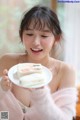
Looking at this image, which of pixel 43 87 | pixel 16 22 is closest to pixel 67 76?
pixel 43 87

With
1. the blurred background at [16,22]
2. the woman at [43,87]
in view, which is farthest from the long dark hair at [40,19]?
the blurred background at [16,22]

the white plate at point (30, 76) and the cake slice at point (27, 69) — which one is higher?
the cake slice at point (27, 69)

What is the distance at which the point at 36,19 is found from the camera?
72 centimetres

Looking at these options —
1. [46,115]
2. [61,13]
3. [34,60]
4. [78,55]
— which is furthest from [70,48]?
[46,115]

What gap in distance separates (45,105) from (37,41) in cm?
19

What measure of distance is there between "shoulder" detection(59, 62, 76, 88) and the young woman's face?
84mm

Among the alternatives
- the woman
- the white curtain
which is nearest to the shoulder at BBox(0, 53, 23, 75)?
the woman

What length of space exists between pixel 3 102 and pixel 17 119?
72 mm

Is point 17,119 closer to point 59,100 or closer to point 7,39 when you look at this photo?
point 59,100

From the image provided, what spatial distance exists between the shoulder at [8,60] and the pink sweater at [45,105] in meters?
0.09

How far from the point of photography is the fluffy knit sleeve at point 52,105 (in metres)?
0.71

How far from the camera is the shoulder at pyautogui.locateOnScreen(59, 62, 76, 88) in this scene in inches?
30.0

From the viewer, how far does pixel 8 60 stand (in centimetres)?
80

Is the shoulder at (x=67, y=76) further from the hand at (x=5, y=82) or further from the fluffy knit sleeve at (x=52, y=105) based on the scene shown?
the hand at (x=5, y=82)
